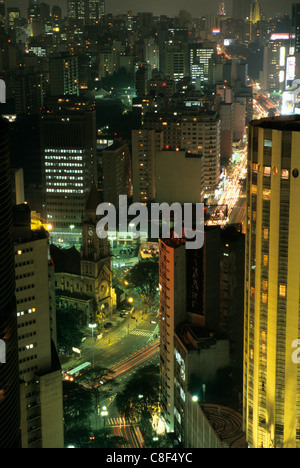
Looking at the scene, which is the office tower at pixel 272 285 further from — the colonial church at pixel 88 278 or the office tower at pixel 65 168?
the office tower at pixel 65 168

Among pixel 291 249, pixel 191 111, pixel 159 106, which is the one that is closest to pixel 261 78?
pixel 159 106

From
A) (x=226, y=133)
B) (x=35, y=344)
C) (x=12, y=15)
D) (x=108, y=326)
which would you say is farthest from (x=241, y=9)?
(x=35, y=344)

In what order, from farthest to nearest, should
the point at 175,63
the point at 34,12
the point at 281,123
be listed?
the point at 34,12 < the point at 175,63 < the point at 281,123

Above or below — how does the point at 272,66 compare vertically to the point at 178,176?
above

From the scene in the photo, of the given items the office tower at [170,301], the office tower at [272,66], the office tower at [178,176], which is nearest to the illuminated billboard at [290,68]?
the office tower at [272,66]

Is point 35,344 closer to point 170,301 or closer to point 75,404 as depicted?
point 75,404

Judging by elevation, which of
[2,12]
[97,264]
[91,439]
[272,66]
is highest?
[2,12]

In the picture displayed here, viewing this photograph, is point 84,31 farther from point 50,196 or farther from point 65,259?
point 65,259

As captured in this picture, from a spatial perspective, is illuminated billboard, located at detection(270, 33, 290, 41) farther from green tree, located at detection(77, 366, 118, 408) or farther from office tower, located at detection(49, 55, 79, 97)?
green tree, located at detection(77, 366, 118, 408)
